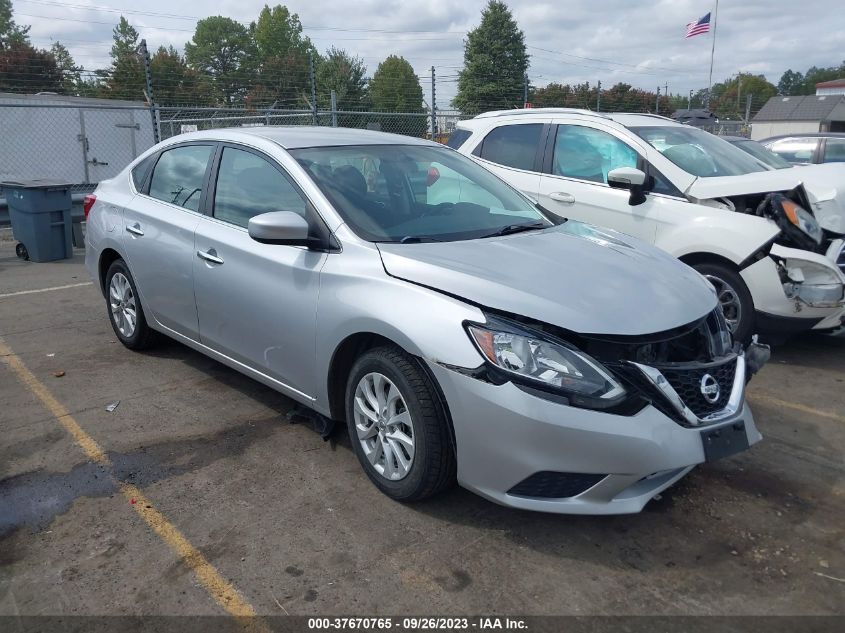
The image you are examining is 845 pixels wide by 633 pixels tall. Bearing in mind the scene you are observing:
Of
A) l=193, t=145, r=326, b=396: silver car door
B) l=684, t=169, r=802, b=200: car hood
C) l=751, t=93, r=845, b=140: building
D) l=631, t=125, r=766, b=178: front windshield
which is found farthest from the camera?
l=751, t=93, r=845, b=140: building

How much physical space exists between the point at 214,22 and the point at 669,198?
287 ft

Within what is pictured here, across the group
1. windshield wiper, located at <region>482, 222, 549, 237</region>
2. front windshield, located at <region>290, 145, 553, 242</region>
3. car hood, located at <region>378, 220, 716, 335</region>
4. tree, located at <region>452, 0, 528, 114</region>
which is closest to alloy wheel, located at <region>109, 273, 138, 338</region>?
front windshield, located at <region>290, 145, 553, 242</region>

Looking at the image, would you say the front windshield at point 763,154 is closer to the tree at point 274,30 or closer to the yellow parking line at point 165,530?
the yellow parking line at point 165,530

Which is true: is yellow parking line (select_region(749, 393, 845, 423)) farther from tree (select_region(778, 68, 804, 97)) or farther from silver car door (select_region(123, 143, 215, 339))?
tree (select_region(778, 68, 804, 97))

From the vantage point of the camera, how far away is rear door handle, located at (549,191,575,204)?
624cm

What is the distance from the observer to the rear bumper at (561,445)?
2.74 m

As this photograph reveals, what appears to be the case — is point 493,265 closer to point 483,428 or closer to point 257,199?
point 483,428

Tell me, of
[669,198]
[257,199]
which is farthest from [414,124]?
[257,199]

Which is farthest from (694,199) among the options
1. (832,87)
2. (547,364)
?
(832,87)

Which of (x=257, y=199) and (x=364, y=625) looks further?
(x=257, y=199)

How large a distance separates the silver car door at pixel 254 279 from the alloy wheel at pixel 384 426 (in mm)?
395

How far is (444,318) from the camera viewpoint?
9.75ft

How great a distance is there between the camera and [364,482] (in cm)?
356

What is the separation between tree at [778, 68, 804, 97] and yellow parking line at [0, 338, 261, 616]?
167578mm
